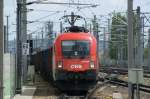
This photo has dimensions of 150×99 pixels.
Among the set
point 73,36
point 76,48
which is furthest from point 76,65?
point 73,36

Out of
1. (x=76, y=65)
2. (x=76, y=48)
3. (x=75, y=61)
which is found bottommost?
(x=76, y=65)

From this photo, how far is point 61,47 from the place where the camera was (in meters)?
27.0

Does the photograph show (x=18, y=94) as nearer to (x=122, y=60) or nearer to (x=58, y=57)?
(x=58, y=57)

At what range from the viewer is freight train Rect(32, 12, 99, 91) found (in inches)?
1047

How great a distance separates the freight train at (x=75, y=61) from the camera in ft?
87.2

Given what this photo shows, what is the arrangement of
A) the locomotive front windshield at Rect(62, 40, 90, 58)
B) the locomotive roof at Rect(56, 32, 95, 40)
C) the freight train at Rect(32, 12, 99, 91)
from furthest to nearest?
1. the locomotive roof at Rect(56, 32, 95, 40)
2. the locomotive front windshield at Rect(62, 40, 90, 58)
3. the freight train at Rect(32, 12, 99, 91)

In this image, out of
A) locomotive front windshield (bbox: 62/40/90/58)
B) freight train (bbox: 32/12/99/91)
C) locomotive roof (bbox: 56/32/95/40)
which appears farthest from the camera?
locomotive roof (bbox: 56/32/95/40)

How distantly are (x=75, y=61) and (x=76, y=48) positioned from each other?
707 millimetres

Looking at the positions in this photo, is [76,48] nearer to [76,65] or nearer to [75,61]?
[75,61]

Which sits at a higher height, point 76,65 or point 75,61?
point 75,61

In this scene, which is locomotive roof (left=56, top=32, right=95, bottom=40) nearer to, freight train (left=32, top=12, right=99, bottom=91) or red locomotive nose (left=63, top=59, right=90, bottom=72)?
freight train (left=32, top=12, right=99, bottom=91)

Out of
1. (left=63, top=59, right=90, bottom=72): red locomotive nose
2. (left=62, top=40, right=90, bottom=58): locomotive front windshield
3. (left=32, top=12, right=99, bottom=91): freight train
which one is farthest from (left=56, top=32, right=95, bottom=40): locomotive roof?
(left=63, top=59, right=90, bottom=72): red locomotive nose

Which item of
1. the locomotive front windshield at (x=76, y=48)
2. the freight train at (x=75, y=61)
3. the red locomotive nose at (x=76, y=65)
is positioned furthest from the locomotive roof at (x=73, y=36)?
the red locomotive nose at (x=76, y=65)

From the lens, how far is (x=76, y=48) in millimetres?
27141
